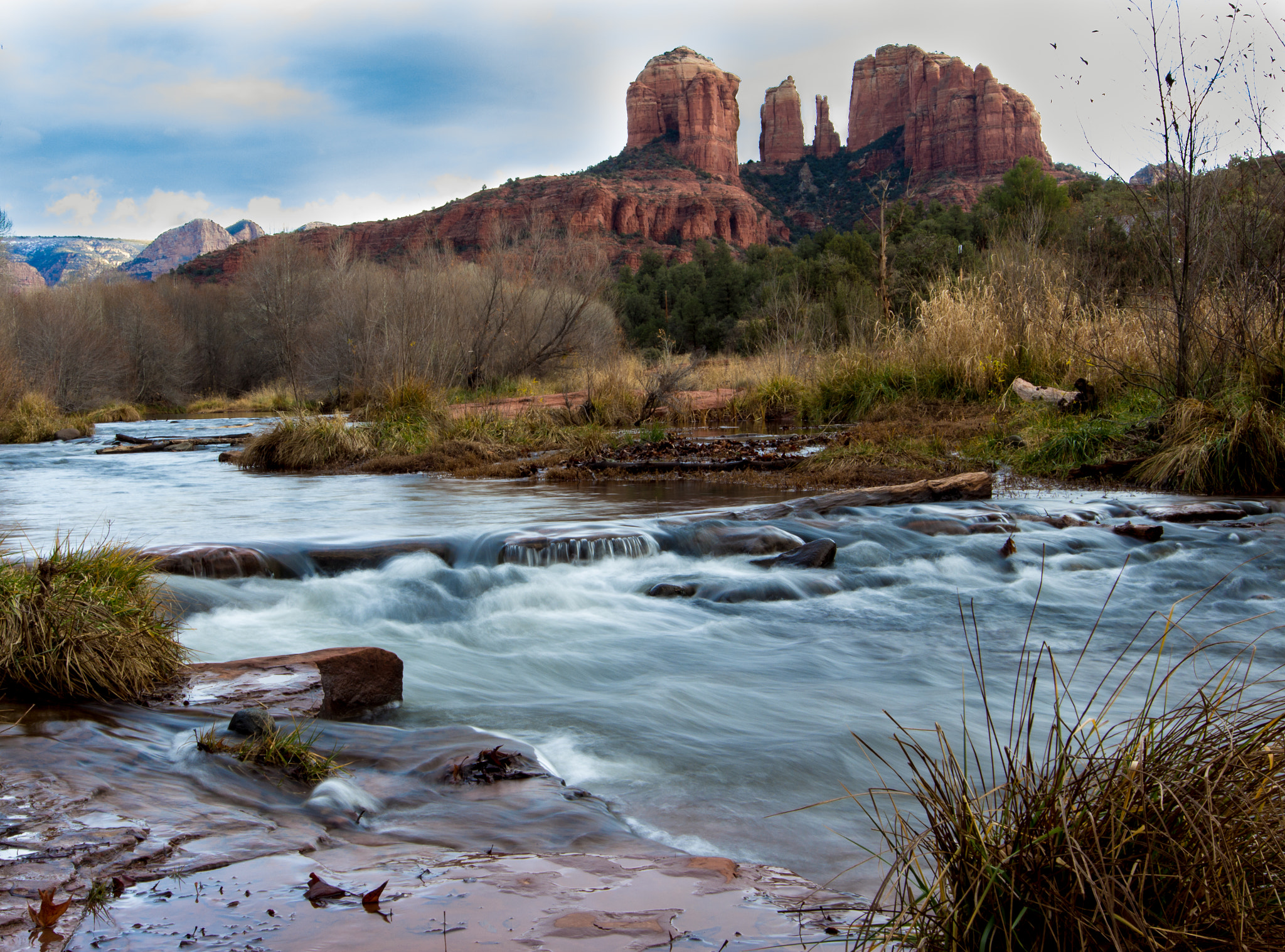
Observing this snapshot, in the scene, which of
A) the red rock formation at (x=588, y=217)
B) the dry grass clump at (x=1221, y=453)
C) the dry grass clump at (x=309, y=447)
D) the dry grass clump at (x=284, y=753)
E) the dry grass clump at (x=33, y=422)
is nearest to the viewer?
the dry grass clump at (x=284, y=753)

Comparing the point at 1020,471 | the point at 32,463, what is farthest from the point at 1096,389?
the point at 32,463

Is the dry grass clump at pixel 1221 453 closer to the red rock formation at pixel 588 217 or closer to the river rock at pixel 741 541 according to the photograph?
the river rock at pixel 741 541

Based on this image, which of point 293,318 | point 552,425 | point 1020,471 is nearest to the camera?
point 1020,471

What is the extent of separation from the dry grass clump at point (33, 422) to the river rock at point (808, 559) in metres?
19.9

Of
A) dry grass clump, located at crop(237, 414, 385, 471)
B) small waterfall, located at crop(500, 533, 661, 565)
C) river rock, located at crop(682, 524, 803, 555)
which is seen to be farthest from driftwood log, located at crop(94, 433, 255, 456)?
river rock, located at crop(682, 524, 803, 555)

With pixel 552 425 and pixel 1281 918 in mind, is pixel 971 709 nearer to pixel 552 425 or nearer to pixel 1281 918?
pixel 1281 918

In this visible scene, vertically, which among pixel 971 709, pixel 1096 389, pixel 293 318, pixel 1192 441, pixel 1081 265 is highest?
pixel 293 318

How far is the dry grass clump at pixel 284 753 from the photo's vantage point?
250 centimetres

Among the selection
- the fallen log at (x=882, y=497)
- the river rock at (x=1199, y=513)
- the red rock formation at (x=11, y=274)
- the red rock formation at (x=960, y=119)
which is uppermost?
the red rock formation at (x=960, y=119)

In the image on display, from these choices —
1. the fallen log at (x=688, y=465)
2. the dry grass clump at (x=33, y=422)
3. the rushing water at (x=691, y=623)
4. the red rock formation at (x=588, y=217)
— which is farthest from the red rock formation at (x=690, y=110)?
the rushing water at (x=691, y=623)

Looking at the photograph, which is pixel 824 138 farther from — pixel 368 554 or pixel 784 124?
pixel 368 554

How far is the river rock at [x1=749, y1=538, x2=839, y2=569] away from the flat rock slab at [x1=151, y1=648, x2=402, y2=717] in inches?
120

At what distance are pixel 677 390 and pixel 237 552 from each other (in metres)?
11.1

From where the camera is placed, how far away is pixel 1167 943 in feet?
4.07
